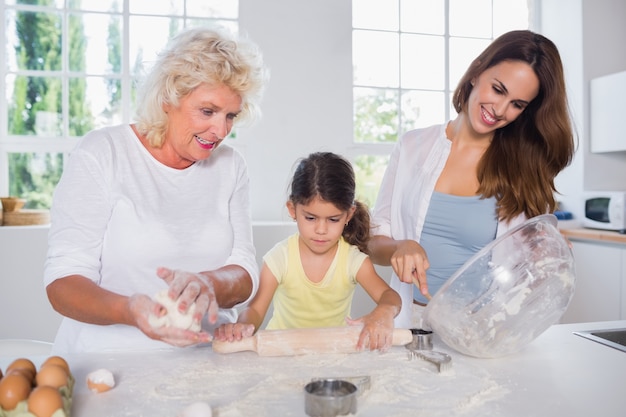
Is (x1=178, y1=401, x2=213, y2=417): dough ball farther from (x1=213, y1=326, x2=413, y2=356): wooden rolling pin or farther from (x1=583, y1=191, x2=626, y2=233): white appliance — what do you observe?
(x1=583, y1=191, x2=626, y2=233): white appliance

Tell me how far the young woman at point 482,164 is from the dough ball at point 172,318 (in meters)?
0.63

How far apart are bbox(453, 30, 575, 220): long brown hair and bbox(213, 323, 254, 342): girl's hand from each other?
2.61 feet

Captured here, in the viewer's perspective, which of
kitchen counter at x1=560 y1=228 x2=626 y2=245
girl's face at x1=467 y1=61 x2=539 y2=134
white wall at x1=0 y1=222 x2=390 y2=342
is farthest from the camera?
kitchen counter at x1=560 y1=228 x2=626 y2=245

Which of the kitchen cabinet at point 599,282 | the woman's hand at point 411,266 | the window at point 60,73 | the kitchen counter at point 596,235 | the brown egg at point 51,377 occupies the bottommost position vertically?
the kitchen cabinet at point 599,282

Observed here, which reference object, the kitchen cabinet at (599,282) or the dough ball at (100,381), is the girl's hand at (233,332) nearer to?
the dough ball at (100,381)

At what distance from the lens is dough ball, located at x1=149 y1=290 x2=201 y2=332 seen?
0.89m

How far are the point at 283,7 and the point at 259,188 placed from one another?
1060 millimetres

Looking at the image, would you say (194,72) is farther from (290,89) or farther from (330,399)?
(290,89)

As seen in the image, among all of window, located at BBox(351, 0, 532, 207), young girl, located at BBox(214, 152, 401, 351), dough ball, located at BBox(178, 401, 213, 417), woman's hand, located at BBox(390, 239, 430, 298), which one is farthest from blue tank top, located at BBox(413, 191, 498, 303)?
window, located at BBox(351, 0, 532, 207)

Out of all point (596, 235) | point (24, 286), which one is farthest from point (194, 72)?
point (596, 235)

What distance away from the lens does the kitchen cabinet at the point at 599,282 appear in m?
2.88

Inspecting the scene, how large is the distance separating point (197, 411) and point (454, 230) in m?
0.98

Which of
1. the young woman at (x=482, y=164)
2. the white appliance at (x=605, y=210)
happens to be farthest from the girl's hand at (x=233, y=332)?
the white appliance at (x=605, y=210)

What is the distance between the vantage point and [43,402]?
690 millimetres
